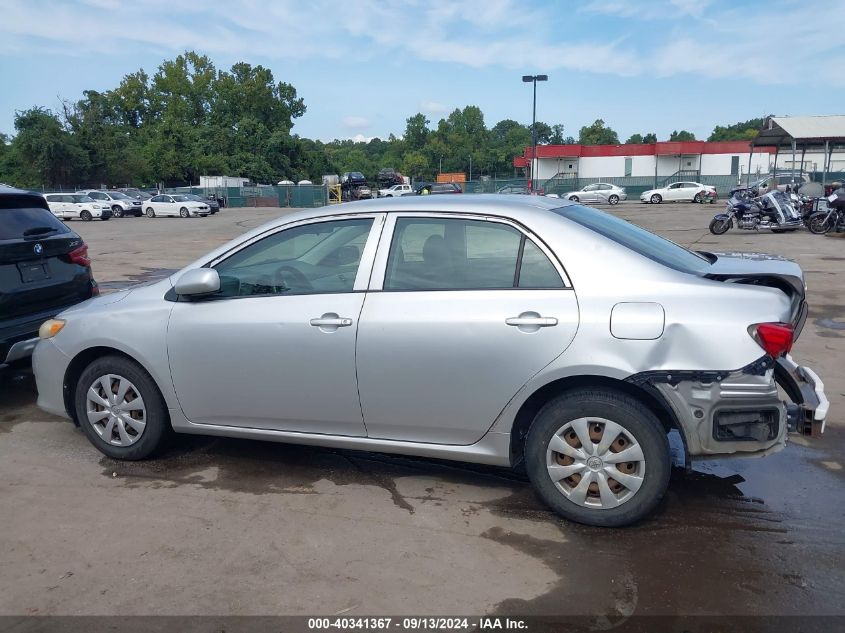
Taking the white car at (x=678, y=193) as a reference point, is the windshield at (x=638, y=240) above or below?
above

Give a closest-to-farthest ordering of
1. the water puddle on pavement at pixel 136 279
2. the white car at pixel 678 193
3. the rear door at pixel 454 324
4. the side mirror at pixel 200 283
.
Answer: the rear door at pixel 454 324, the side mirror at pixel 200 283, the water puddle on pavement at pixel 136 279, the white car at pixel 678 193

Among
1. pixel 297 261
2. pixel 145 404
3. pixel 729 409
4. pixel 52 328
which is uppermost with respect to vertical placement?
pixel 297 261

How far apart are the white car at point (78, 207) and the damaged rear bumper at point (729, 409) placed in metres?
41.9

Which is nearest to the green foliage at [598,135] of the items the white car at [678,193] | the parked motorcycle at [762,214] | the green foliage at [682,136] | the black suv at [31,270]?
the green foliage at [682,136]

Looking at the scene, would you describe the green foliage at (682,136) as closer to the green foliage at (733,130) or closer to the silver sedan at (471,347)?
the green foliage at (733,130)

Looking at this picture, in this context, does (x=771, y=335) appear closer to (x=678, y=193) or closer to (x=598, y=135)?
(x=678, y=193)

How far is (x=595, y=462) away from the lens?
3541mm

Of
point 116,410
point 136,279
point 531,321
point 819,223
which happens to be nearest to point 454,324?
point 531,321

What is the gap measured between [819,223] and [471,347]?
1986 centimetres

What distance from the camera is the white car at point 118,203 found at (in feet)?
142

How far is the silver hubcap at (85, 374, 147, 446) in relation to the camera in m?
4.46

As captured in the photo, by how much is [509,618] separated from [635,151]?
214ft

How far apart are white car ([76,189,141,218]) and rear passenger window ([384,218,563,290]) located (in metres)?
43.5

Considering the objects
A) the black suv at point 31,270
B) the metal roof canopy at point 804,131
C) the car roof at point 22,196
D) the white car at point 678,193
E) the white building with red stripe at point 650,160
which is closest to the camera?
the black suv at point 31,270
